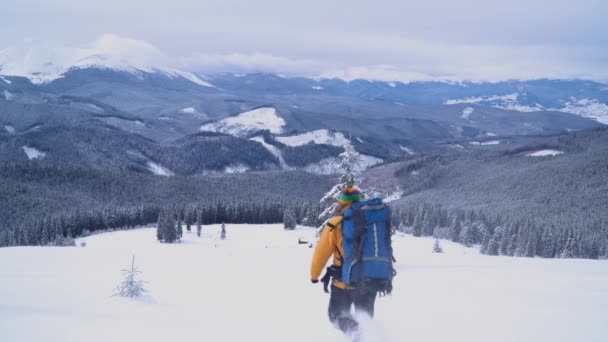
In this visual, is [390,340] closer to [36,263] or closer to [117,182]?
[36,263]

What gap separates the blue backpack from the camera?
26.3 feet

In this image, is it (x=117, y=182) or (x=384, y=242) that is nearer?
(x=384, y=242)

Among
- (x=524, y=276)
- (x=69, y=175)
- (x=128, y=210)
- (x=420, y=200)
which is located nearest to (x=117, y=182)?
(x=69, y=175)

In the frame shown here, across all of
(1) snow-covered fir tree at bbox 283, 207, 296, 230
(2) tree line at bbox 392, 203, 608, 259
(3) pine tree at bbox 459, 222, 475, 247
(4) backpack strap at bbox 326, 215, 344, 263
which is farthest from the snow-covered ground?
(3) pine tree at bbox 459, 222, 475, 247

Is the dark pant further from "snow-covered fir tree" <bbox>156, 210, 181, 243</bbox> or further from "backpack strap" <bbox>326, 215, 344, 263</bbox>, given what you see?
"snow-covered fir tree" <bbox>156, 210, 181, 243</bbox>

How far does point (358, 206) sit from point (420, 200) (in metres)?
155

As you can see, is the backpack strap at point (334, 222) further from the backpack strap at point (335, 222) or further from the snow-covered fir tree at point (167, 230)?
the snow-covered fir tree at point (167, 230)

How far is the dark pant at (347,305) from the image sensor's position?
8711 millimetres

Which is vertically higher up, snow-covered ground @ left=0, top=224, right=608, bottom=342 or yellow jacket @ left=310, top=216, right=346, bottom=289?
yellow jacket @ left=310, top=216, right=346, bottom=289

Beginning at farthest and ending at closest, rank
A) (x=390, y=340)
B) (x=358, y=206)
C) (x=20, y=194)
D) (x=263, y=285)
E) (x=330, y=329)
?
(x=20, y=194) < (x=263, y=285) < (x=330, y=329) < (x=390, y=340) < (x=358, y=206)

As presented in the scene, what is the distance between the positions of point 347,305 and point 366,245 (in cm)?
170

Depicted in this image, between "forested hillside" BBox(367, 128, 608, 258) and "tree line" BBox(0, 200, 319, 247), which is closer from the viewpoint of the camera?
"tree line" BBox(0, 200, 319, 247)

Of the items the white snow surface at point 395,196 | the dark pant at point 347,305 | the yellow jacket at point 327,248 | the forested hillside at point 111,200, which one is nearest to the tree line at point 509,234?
the forested hillside at point 111,200

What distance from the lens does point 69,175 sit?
429 feet
